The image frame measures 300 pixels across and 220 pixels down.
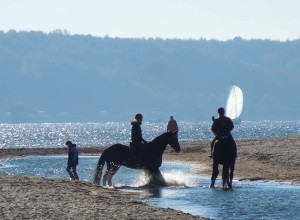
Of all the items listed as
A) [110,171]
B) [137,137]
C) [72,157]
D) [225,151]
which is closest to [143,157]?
[137,137]

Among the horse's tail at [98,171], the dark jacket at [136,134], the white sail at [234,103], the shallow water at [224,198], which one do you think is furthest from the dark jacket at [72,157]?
the white sail at [234,103]

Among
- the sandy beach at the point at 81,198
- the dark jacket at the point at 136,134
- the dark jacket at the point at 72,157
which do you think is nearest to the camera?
the sandy beach at the point at 81,198

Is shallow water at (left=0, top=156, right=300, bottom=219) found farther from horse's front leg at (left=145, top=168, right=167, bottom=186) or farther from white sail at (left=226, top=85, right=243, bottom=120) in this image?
white sail at (left=226, top=85, right=243, bottom=120)

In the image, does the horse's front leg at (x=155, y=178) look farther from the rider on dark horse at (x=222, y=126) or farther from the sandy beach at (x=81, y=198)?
the rider on dark horse at (x=222, y=126)

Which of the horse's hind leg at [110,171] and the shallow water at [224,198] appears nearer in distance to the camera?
the shallow water at [224,198]

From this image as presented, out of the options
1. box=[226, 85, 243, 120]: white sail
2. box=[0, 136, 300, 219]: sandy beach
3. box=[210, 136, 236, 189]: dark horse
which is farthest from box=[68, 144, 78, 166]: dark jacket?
box=[226, 85, 243, 120]: white sail

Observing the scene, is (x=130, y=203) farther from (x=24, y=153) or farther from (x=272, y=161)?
(x=24, y=153)

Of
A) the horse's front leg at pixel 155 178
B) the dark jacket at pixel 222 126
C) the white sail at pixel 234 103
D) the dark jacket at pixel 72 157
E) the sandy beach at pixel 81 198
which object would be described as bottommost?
the sandy beach at pixel 81 198

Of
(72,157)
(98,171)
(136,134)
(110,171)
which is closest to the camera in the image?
(136,134)

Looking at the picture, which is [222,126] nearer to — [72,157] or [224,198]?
[224,198]

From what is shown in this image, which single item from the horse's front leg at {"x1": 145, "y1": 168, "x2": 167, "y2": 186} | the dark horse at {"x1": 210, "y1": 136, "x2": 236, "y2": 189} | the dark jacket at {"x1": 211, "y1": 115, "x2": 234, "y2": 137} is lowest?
the horse's front leg at {"x1": 145, "y1": 168, "x2": 167, "y2": 186}

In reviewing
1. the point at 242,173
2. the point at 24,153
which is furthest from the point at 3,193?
the point at 24,153

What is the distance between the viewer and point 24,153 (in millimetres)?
65062

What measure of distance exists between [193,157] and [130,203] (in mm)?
28998
